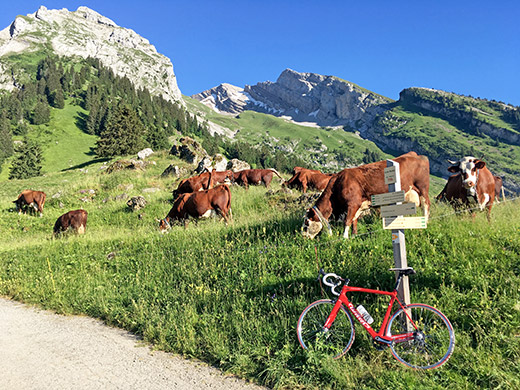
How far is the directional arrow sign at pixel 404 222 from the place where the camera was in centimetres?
467

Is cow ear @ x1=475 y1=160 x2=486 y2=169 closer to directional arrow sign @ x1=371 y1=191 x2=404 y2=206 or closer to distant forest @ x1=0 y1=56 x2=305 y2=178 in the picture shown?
directional arrow sign @ x1=371 y1=191 x2=404 y2=206

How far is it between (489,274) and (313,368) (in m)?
3.90

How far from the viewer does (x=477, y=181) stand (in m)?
8.94

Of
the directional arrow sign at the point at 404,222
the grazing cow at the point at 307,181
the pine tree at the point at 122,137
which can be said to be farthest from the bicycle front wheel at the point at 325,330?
the pine tree at the point at 122,137

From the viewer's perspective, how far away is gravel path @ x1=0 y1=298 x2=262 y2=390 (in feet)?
15.5

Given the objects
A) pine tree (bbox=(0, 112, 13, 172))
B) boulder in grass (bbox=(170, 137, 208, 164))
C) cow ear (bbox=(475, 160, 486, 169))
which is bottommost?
cow ear (bbox=(475, 160, 486, 169))

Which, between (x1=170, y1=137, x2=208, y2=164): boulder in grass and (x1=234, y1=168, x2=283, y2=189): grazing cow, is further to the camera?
(x1=170, y1=137, x2=208, y2=164): boulder in grass

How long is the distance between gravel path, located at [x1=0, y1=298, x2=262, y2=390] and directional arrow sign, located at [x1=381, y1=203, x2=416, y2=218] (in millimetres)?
3327

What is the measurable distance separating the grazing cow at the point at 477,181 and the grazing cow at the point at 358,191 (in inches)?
38.2

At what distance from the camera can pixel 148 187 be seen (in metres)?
27.3

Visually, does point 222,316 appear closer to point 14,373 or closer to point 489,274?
point 14,373

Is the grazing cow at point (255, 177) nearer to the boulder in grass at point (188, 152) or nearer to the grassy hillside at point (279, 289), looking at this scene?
the boulder in grass at point (188, 152)

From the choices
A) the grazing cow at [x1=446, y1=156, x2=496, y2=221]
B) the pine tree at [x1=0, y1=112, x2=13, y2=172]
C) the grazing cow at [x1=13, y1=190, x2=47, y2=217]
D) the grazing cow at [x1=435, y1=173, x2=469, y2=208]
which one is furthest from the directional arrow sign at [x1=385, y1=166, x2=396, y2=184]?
the pine tree at [x1=0, y1=112, x2=13, y2=172]

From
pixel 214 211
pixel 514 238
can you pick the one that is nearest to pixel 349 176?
pixel 514 238
